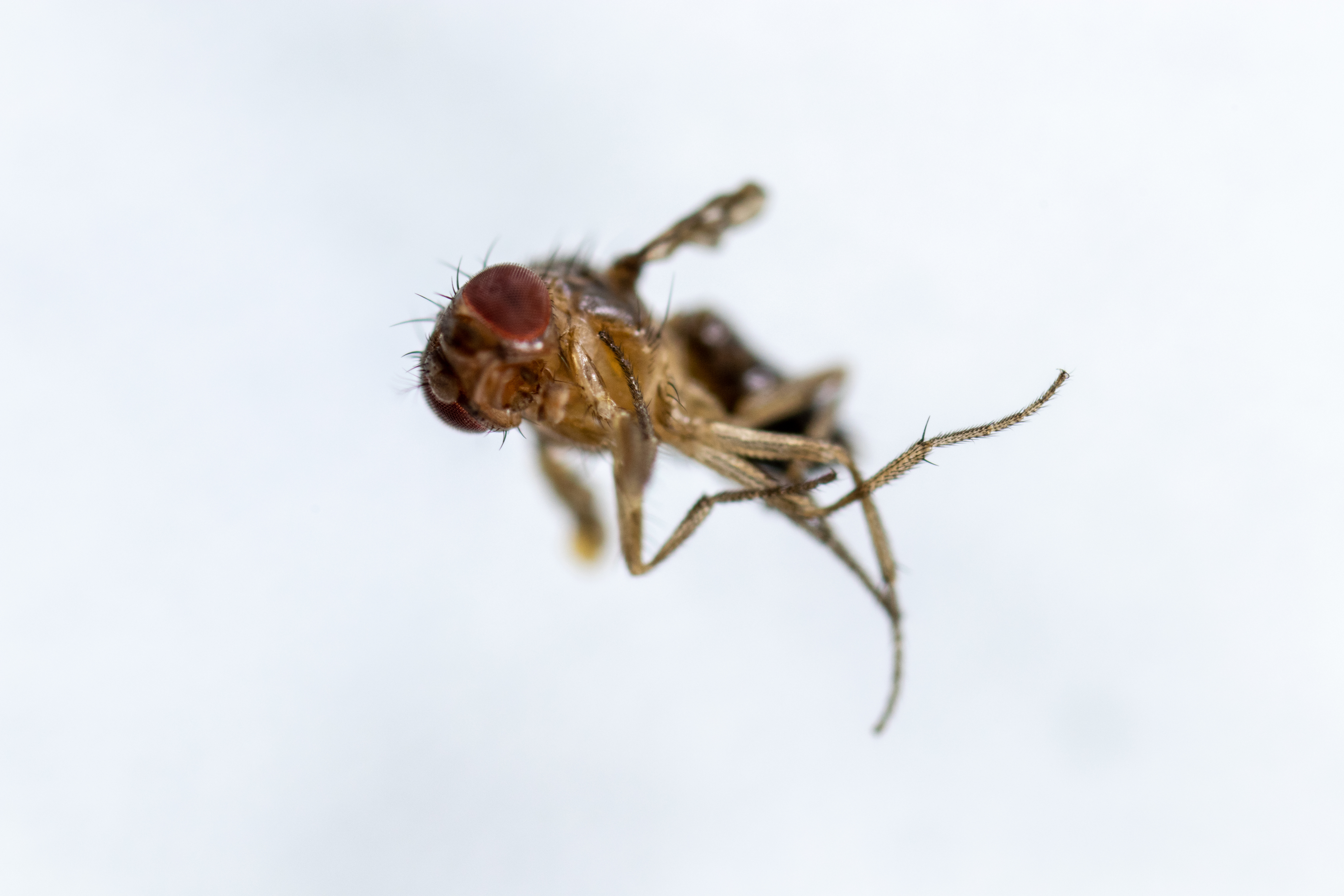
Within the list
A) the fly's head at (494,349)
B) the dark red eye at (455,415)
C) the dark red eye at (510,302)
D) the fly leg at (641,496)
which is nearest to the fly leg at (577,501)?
the fly leg at (641,496)

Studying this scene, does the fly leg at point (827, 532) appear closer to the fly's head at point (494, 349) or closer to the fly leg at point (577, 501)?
the fly's head at point (494, 349)

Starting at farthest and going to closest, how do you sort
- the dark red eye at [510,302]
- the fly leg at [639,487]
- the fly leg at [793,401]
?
the fly leg at [793,401], the fly leg at [639,487], the dark red eye at [510,302]

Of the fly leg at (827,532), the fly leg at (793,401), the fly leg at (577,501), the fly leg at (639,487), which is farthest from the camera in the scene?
the fly leg at (577,501)

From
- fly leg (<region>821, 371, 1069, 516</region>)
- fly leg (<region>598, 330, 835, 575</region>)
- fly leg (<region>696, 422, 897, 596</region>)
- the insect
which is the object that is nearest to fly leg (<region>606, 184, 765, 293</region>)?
the insect

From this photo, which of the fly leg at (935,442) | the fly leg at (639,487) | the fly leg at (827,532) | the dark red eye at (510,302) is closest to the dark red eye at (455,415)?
the dark red eye at (510,302)

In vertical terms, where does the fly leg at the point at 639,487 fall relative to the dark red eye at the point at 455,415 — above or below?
below

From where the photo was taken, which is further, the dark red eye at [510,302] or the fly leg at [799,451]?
the fly leg at [799,451]

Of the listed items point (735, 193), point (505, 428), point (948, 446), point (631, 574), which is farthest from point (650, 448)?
point (735, 193)

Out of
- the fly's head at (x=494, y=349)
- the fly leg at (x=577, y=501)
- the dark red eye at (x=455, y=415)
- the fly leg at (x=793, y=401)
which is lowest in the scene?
the fly leg at (x=577, y=501)
